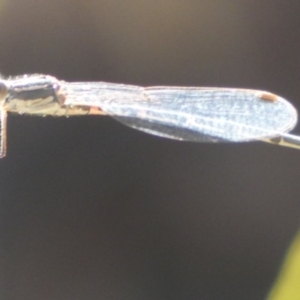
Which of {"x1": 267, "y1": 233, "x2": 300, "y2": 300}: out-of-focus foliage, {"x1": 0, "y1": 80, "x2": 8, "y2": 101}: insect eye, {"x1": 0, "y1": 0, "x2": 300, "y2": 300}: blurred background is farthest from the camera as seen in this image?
{"x1": 0, "y1": 0, "x2": 300, "y2": 300}: blurred background

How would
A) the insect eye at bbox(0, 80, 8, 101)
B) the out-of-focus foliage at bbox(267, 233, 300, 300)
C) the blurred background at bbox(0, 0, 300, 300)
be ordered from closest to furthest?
the insect eye at bbox(0, 80, 8, 101) < the out-of-focus foliage at bbox(267, 233, 300, 300) < the blurred background at bbox(0, 0, 300, 300)

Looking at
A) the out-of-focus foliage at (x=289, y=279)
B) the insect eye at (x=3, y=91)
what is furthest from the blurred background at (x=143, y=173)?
the insect eye at (x=3, y=91)

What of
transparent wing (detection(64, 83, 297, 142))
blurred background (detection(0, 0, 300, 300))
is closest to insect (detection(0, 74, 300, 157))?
transparent wing (detection(64, 83, 297, 142))

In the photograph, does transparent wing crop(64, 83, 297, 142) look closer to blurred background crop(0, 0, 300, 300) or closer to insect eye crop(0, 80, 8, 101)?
insect eye crop(0, 80, 8, 101)

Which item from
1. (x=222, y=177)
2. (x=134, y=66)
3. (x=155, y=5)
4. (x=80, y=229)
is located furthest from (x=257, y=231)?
(x=155, y=5)

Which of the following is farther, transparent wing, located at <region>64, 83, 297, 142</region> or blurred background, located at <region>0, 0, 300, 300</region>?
blurred background, located at <region>0, 0, 300, 300</region>

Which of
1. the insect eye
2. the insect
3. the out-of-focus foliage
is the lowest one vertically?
the out-of-focus foliage

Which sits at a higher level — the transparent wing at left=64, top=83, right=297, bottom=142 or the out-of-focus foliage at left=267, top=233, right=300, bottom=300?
the transparent wing at left=64, top=83, right=297, bottom=142
